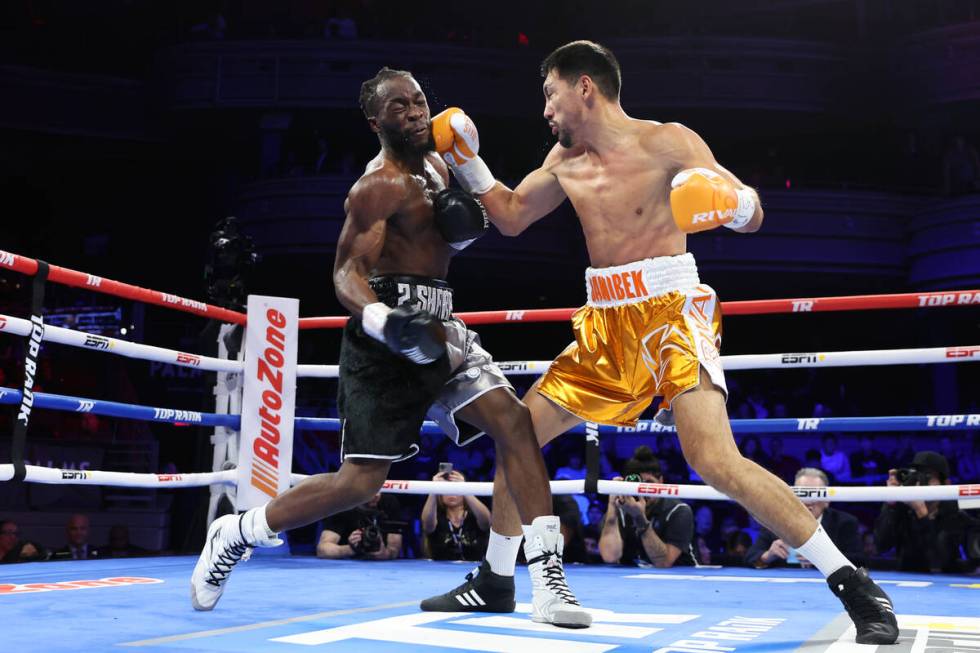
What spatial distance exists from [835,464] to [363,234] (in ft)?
26.7

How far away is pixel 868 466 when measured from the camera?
9242 mm

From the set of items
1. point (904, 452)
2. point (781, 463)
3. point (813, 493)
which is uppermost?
point (904, 452)

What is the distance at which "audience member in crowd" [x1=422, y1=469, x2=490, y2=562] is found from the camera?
398 cm

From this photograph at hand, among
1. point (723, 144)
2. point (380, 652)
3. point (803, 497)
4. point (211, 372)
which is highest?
point (723, 144)

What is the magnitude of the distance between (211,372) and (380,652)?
2427 millimetres

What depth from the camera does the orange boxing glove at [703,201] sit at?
207cm

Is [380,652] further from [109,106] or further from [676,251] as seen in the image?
[109,106]

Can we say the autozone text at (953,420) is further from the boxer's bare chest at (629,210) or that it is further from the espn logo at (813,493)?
the boxer's bare chest at (629,210)

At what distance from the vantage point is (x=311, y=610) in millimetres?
2270

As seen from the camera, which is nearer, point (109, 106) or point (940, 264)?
point (940, 264)

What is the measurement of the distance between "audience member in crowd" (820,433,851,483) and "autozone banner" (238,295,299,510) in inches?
267

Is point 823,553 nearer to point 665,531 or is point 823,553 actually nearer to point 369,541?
point 665,531

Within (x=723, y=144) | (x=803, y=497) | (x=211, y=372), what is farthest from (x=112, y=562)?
(x=723, y=144)

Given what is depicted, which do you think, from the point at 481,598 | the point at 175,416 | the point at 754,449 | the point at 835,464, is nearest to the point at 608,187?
the point at 481,598
